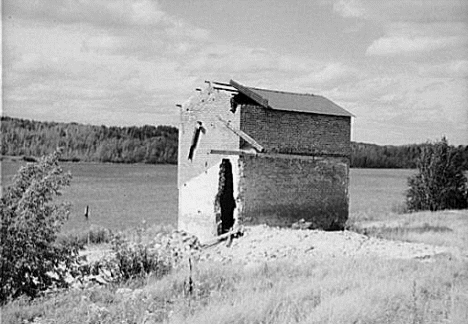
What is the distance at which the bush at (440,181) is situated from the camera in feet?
127

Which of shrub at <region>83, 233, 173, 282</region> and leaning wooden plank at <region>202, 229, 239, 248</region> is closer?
shrub at <region>83, 233, 173, 282</region>

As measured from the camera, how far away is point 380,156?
75.1 m

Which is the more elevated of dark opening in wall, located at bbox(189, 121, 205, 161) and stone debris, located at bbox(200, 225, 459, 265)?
dark opening in wall, located at bbox(189, 121, 205, 161)

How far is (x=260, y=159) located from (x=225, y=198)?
2.36m

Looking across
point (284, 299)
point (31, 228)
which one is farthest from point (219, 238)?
point (284, 299)

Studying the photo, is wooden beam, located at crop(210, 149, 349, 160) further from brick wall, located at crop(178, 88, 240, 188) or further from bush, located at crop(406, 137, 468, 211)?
bush, located at crop(406, 137, 468, 211)

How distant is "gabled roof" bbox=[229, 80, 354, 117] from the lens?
19.0 metres

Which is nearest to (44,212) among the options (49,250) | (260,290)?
(49,250)

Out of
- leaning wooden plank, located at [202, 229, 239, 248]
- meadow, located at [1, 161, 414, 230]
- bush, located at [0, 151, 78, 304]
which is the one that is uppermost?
bush, located at [0, 151, 78, 304]

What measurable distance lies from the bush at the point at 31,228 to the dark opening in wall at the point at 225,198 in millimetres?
7918

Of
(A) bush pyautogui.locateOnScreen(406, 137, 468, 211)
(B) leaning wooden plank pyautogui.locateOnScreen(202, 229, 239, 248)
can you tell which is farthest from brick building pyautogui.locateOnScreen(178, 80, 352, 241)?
(A) bush pyautogui.locateOnScreen(406, 137, 468, 211)

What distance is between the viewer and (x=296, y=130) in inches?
787

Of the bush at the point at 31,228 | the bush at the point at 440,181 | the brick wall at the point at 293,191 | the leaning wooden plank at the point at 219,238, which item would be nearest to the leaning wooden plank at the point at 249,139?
the brick wall at the point at 293,191

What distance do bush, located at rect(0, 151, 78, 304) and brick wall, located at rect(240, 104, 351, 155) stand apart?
7.84 metres
